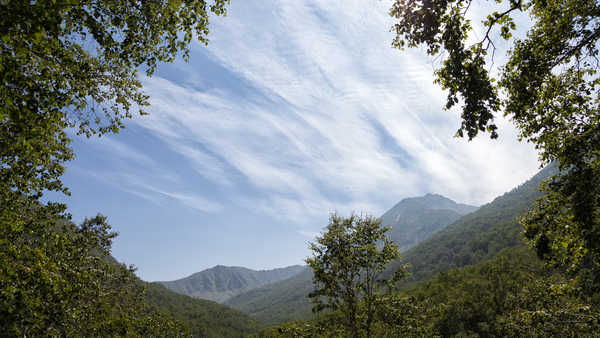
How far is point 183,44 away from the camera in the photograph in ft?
26.9

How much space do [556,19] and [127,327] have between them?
104 feet

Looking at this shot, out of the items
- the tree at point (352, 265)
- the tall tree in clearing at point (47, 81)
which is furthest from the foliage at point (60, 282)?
the tree at point (352, 265)

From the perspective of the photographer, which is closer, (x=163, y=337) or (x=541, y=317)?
(x=541, y=317)

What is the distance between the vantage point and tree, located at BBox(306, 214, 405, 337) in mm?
15617

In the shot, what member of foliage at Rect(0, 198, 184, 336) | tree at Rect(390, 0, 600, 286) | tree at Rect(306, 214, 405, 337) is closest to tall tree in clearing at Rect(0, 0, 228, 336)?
foliage at Rect(0, 198, 184, 336)

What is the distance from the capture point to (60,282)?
1088cm

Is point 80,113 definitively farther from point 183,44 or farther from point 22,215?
point 22,215

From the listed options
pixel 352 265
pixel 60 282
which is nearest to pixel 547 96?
pixel 352 265

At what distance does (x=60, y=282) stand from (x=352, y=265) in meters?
13.4

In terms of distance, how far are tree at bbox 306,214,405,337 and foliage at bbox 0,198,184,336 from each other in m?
11.9

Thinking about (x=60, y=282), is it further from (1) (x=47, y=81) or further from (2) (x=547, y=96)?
(2) (x=547, y=96)

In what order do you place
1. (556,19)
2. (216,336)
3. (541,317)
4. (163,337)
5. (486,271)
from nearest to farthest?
(556,19)
(541,317)
(163,337)
(486,271)
(216,336)

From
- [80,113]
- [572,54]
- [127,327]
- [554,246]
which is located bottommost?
[127,327]

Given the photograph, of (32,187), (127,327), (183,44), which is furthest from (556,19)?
(127,327)
